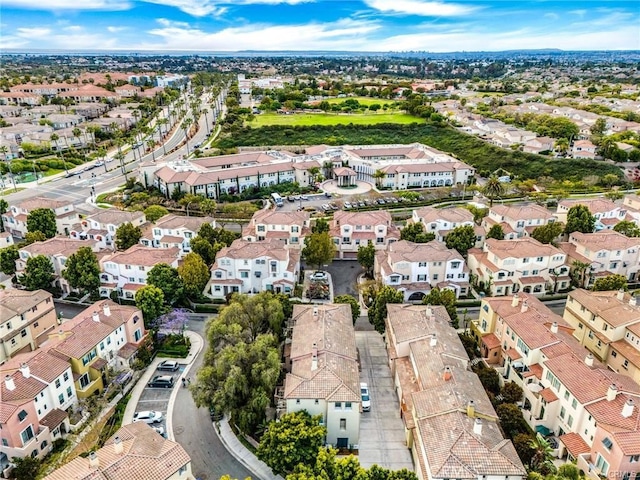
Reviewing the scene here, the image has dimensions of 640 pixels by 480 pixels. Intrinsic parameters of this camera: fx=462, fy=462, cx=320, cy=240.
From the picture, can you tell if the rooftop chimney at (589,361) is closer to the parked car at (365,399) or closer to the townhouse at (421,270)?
the parked car at (365,399)

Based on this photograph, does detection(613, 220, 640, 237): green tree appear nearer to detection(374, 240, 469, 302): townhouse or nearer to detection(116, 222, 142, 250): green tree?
detection(374, 240, 469, 302): townhouse

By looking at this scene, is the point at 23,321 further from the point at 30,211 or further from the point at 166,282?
the point at 30,211

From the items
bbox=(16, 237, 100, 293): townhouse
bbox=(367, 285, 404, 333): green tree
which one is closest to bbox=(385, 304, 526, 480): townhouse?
bbox=(367, 285, 404, 333): green tree

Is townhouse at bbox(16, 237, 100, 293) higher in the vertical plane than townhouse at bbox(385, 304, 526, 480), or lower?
higher

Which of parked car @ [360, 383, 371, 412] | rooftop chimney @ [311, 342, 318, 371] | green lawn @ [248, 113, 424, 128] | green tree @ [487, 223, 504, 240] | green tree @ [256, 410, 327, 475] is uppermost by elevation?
green lawn @ [248, 113, 424, 128]

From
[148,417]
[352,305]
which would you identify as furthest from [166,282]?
[352,305]

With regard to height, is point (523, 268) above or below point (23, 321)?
below

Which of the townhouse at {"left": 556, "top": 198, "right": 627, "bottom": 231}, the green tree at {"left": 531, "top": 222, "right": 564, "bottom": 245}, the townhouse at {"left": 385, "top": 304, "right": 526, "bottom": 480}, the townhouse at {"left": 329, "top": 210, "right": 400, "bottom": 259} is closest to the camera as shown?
the townhouse at {"left": 385, "top": 304, "right": 526, "bottom": 480}
